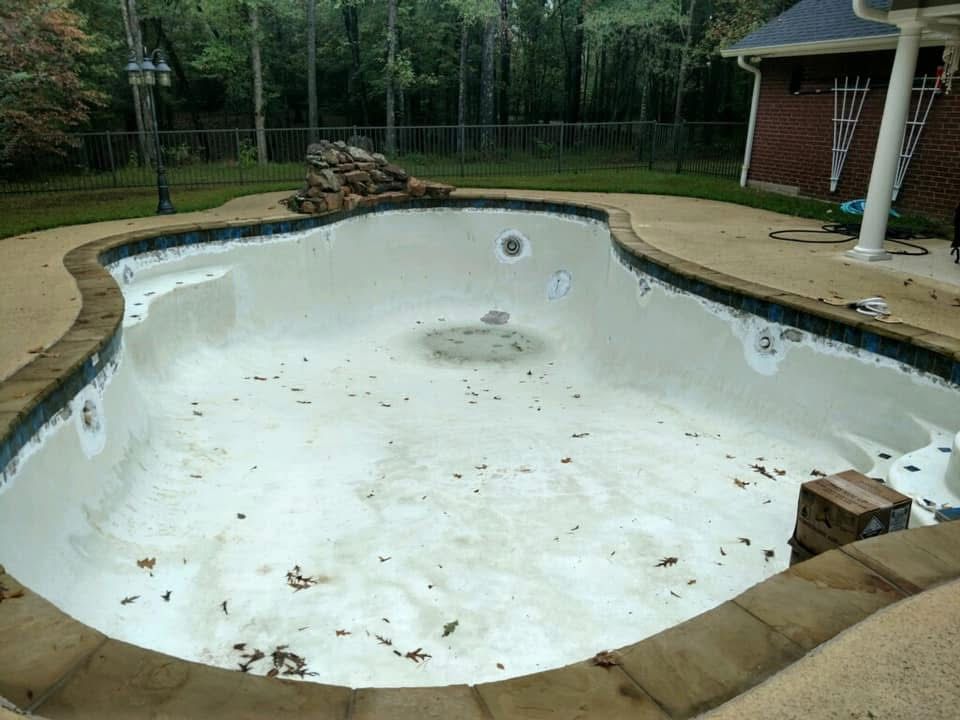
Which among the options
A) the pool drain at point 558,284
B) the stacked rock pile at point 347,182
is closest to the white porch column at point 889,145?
the pool drain at point 558,284

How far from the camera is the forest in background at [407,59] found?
71.2ft

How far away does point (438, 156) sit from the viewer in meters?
17.3

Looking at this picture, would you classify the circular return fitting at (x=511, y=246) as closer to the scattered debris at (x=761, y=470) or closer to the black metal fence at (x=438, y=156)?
the black metal fence at (x=438, y=156)

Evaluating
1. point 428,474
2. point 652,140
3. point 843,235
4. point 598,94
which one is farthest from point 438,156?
point 598,94

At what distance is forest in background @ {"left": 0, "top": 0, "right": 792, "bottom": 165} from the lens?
21.7 meters

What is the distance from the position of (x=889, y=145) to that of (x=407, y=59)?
19197 millimetres

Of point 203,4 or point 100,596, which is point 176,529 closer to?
point 100,596

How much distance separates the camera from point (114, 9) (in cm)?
2217

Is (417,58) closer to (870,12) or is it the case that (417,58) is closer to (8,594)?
(870,12)

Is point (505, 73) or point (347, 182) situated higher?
point (505, 73)

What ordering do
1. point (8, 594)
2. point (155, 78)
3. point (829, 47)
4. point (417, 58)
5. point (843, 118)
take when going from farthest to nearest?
point (417, 58), point (843, 118), point (829, 47), point (155, 78), point (8, 594)

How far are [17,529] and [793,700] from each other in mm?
3549

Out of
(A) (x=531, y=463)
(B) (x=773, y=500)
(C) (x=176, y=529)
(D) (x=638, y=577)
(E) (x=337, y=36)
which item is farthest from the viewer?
(E) (x=337, y=36)

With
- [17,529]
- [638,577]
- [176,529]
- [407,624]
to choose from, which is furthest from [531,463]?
[17,529]
